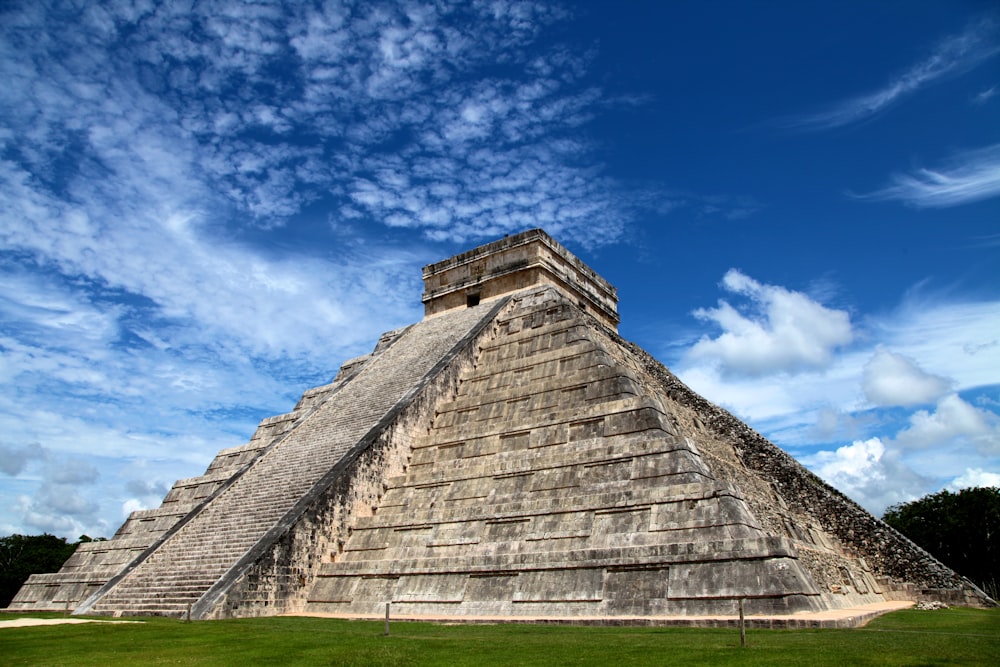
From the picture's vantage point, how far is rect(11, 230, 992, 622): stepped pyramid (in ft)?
28.7

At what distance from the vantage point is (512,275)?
756 inches

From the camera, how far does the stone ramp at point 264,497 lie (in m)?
11.1

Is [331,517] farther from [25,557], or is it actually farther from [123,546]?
[25,557]

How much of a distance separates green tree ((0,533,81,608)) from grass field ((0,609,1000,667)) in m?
27.0

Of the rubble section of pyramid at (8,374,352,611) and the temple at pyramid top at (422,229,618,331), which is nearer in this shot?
the rubble section of pyramid at (8,374,352,611)

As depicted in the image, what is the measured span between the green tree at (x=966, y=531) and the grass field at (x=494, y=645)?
2391 cm

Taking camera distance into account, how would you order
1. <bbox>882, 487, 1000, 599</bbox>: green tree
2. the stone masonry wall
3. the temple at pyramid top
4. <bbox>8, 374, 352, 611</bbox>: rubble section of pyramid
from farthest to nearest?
1. <bbox>882, 487, 1000, 599</bbox>: green tree
2. the temple at pyramid top
3. <bbox>8, 374, 352, 611</bbox>: rubble section of pyramid
4. the stone masonry wall

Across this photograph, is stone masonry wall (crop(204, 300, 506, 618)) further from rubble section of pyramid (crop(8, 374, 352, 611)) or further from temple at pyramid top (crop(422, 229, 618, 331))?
temple at pyramid top (crop(422, 229, 618, 331))

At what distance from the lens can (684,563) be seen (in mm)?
8484

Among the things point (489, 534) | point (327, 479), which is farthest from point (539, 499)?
point (327, 479)

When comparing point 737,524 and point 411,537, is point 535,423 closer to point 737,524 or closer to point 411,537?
point 411,537

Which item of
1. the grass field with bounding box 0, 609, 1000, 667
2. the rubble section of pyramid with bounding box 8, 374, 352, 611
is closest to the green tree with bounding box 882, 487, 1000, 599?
the grass field with bounding box 0, 609, 1000, 667

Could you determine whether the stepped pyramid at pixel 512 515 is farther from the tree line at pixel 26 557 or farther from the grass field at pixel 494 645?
the tree line at pixel 26 557

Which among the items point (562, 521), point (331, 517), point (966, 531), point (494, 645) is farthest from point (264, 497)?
point (966, 531)
